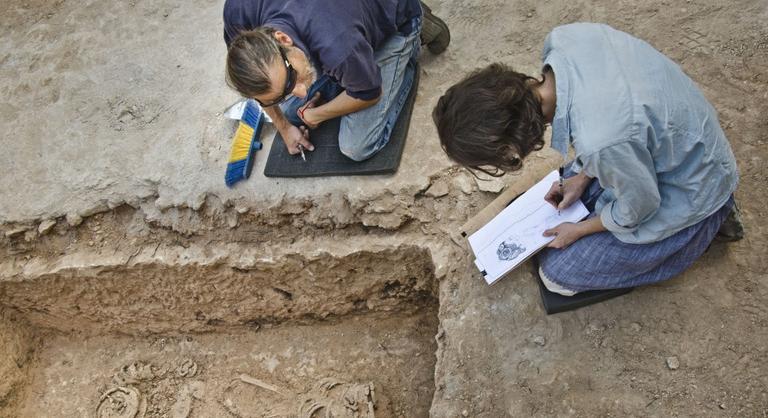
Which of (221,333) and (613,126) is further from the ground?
(613,126)

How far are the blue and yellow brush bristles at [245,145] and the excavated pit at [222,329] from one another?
0.40m

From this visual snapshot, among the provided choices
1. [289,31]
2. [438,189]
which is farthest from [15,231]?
[438,189]

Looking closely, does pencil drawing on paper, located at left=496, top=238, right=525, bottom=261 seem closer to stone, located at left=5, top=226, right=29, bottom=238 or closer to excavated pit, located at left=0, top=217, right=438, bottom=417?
excavated pit, located at left=0, top=217, right=438, bottom=417

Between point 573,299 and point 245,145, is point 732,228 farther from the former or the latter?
point 245,145

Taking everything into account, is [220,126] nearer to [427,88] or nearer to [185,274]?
[185,274]

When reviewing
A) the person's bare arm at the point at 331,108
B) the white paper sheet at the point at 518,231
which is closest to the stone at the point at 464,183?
the white paper sheet at the point at 518,231

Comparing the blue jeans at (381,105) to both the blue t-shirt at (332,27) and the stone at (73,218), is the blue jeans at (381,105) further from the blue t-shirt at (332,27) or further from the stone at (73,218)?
the stone at (73,218)

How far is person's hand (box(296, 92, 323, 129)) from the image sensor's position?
327 cm

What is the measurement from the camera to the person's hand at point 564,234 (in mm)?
2447

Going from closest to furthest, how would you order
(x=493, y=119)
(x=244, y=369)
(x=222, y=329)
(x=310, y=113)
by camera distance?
1. (x=493, y=119)
2. (x=310, y=113)
3. (x=244, y=369)
4. (x=222, y=329)

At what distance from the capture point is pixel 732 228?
7.90 ft

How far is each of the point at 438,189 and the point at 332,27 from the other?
99 centimetres

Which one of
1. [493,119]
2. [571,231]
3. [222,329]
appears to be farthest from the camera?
[222,329]

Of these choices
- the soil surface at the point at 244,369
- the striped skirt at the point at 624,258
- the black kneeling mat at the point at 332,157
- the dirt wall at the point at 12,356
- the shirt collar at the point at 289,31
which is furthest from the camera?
the dirt wall at the point at 12,356
